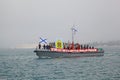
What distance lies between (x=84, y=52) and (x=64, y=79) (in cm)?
6559

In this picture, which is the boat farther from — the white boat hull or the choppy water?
the choppy water

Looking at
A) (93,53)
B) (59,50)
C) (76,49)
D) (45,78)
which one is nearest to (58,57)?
(59,50)

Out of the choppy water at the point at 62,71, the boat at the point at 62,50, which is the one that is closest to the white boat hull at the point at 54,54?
the boat at the point at 62,50

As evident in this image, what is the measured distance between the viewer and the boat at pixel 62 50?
104 m

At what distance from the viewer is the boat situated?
10385 cm

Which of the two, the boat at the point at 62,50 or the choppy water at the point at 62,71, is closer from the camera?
the choppy water at the point at 62,71

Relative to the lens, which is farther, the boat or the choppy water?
the boat

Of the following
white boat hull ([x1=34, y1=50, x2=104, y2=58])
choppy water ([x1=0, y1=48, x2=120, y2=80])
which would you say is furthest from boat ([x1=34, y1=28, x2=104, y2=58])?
choppy water ([x1=0, y1=48, x2=120, y2=80])

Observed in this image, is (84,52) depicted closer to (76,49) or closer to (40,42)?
(76,49)

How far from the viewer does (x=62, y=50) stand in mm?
106562

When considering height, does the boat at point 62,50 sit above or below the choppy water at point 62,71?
above

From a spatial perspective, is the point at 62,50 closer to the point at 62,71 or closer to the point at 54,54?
the point at 54,54

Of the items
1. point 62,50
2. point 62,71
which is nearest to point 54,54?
point 62,50

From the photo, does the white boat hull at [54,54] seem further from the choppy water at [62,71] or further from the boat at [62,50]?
the choppy water at [62,71]
